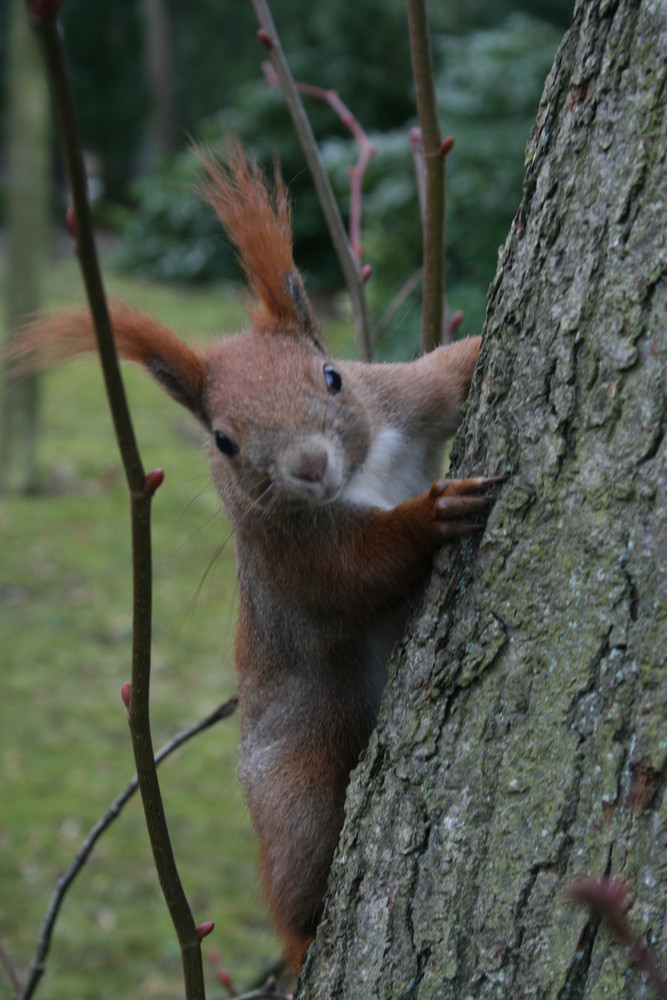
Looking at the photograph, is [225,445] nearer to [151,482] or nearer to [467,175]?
[151,482]

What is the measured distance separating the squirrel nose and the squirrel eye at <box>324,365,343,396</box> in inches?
8.5

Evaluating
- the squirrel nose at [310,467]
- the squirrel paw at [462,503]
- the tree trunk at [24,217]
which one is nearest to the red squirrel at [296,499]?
the squirrel nose at [310,467]

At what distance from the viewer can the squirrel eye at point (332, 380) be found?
6.47 feet

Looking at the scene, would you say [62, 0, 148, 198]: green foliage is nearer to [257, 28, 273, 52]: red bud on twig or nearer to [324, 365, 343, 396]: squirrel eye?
[257, 28, 273, 52]: red bud on twig

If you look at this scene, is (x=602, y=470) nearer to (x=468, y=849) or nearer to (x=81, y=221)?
(x=468, y=849)

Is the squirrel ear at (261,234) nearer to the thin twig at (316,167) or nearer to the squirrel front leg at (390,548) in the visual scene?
the thin twig at (316,167)

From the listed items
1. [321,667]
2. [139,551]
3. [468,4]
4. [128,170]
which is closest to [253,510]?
[321,667]

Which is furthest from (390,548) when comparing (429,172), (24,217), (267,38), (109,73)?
(109,73)

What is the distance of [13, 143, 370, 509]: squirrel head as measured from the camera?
5.89 feet

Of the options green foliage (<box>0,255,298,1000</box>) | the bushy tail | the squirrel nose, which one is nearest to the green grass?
green foliage (<box>0,255,298,1000</box>)

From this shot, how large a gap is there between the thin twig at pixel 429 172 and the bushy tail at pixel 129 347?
0.46 m

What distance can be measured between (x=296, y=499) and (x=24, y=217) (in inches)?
264

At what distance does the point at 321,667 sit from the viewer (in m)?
1.94

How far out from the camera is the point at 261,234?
1.97 metres
